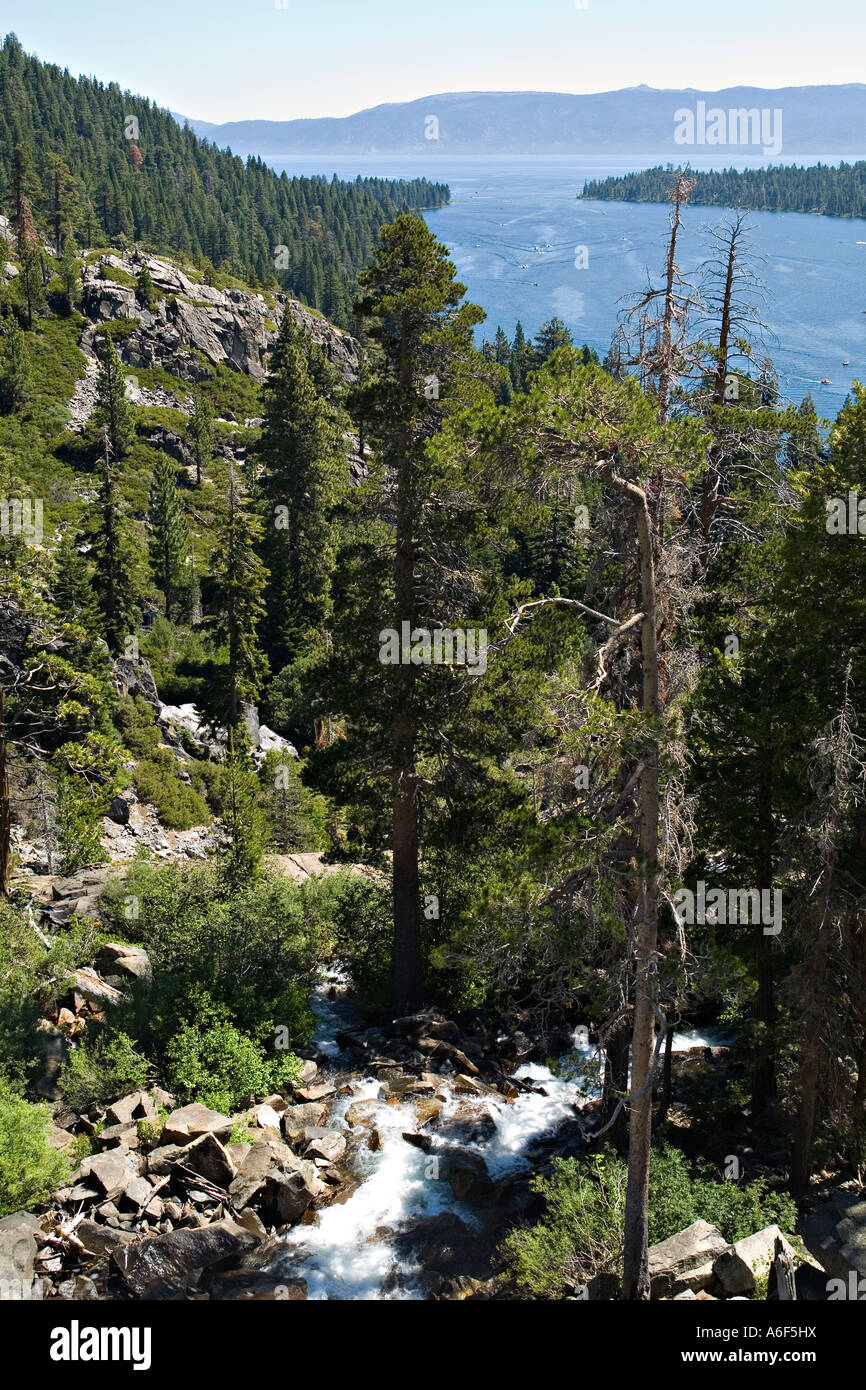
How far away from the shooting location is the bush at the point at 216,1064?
1414 cm

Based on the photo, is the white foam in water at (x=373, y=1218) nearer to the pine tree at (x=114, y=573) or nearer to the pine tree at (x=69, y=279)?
the pine tree at (x=114, y=573)

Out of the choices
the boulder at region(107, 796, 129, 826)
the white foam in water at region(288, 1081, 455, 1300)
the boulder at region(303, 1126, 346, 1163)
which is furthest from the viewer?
the boulder at region(107, 796, 129, 826)

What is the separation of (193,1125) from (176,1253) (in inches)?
73.4

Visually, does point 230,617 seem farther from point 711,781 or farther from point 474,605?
point 711,781

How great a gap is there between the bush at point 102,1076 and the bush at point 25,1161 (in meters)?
1.71

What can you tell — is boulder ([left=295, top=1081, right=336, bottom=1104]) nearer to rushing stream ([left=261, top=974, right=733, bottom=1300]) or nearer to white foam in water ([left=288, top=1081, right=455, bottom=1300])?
rushing stream ([left=261, top=974, right=733, bottom=1300])

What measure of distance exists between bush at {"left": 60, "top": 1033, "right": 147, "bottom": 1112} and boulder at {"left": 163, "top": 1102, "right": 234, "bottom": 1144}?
0.96 metres

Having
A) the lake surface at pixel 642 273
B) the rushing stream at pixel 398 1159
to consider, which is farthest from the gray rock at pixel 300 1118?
the lake surface at pixel 642 273

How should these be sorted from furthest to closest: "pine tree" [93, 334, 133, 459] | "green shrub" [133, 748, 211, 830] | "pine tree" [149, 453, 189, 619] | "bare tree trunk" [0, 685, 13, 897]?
"pine tree" [93, 334, 133, 459]
"pine tree" [149, 453, 189, 619]
"green shrub" [133, 748, 211, 830]
"bare tree trunk" [0, 685, 13, 897]

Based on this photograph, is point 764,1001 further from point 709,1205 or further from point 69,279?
point 69,279

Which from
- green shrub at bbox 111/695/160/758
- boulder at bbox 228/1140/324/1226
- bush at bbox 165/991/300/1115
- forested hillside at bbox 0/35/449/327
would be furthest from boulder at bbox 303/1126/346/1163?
forested hillside at bbox 0/35/449/327

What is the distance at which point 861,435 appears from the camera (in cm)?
1262

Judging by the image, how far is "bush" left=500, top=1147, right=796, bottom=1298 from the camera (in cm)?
1082

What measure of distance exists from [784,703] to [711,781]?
6.44 feet
